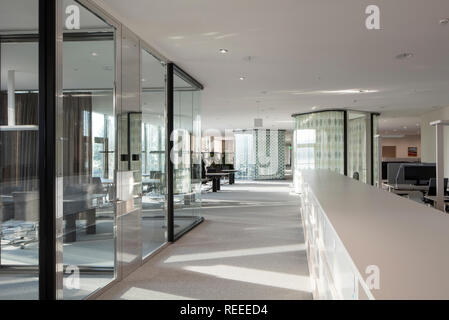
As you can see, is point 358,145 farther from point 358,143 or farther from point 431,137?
point 431,137

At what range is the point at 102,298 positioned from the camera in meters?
3.16

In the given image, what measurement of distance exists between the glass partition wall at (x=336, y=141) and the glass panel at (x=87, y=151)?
29.4ft

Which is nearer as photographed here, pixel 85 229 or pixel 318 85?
pixel 85 229

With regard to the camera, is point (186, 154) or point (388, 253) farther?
point (186, 154)

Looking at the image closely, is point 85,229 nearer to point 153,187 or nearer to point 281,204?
point 153,187

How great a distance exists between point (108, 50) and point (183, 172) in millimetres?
2717

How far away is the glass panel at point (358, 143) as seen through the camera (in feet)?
40.4

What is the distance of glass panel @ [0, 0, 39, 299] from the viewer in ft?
8.30

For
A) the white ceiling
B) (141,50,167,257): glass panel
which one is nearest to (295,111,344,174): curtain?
the white ceiling

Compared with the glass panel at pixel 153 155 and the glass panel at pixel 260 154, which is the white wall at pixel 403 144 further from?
the glass panel at pixel 153 155

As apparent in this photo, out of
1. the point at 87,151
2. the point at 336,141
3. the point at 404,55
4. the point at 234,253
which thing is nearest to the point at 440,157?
the point at 404,55

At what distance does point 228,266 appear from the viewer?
4.10 meters

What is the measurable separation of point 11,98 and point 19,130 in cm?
23
